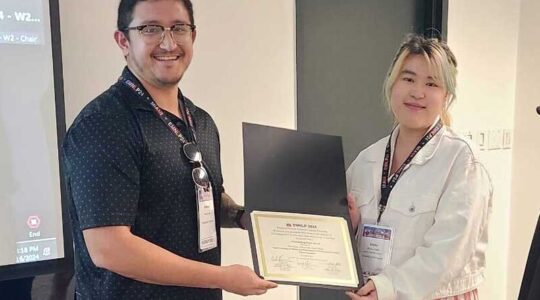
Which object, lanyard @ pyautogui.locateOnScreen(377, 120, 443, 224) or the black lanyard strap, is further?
lanyard @ pyautogui.locateOnScreen(377, 120, 443, 224)

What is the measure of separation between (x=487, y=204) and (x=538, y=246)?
69cm

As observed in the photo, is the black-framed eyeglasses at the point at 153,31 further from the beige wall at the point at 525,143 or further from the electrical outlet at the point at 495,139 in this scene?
the beige wall at the point at 525,143

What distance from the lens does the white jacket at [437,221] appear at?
142cm

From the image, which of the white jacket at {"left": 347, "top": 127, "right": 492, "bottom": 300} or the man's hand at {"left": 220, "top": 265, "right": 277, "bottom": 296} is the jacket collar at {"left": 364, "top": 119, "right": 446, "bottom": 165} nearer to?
the white jacket at {"left": 347, "top": 127, "right": 492, "bottom": 300}

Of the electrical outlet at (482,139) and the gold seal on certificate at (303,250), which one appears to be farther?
the electrical outlet at (482,139)

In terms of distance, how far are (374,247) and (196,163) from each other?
0.56 meters

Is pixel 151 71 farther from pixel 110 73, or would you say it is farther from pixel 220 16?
pixel 220 16

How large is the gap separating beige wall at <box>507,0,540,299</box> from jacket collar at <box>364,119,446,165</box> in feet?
5.88

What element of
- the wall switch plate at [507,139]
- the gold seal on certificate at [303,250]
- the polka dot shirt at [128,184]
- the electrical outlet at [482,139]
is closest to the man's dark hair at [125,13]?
the polka dot shirt at [128,184]

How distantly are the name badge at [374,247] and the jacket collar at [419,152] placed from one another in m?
0.20

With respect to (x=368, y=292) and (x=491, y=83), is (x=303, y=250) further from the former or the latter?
(x=491, y=83)

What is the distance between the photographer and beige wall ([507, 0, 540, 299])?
3004 mm

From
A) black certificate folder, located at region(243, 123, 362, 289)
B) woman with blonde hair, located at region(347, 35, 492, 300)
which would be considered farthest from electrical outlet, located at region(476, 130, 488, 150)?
black certificate folder, located at region(243, 123, 362, 289)

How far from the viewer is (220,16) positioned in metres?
2.03
